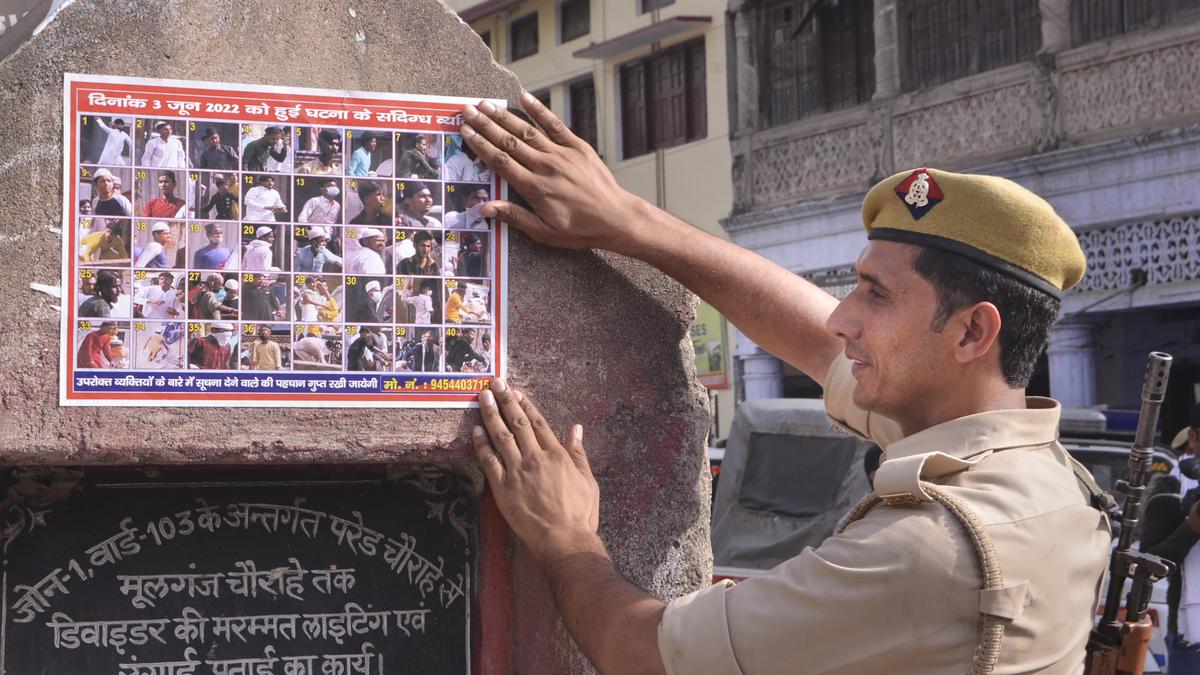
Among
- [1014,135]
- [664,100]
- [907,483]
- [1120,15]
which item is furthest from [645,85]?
[907,483]

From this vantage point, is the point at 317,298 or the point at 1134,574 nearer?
the point at 317,298

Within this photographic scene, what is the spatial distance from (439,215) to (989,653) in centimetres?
104

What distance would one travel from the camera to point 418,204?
7.16 ft

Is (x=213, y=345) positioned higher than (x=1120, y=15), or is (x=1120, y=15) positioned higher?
(x=1120, y=15)

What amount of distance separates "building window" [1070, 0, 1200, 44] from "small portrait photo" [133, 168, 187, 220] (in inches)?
371

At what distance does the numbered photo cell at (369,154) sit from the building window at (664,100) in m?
12.6

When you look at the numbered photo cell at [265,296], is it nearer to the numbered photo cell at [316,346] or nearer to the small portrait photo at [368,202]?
the numbered photo cell at [316,346]

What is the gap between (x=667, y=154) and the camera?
15148 mm

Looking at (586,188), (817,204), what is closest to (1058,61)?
(817,204)

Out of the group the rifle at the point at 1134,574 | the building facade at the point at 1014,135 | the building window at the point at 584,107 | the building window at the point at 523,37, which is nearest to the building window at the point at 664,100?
the building window at the point at 584,107

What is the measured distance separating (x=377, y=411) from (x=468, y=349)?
0.56ft

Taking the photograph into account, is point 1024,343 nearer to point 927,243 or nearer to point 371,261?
point 927,243

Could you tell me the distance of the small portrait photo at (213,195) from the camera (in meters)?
2.08

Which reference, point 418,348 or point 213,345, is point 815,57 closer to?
point 418,348
